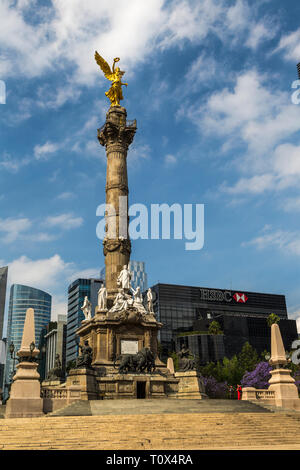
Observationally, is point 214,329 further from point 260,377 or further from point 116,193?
point 116,193

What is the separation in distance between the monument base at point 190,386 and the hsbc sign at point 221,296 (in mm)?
84943

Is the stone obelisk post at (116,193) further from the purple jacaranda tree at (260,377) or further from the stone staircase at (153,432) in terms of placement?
Answer: the purple jacaranda tree at (260,377)

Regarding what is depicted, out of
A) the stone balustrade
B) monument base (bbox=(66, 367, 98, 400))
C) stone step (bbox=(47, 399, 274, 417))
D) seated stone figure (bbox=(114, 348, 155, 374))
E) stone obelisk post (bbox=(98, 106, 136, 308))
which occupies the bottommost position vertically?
stone step (bbox=(47, 399, 274, 417))

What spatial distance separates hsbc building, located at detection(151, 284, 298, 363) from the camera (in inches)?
3447

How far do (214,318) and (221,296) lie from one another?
57.1 feet

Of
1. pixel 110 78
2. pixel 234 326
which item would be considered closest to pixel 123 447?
pixel 110 78

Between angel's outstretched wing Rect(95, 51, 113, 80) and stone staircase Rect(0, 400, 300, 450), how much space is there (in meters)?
31.7

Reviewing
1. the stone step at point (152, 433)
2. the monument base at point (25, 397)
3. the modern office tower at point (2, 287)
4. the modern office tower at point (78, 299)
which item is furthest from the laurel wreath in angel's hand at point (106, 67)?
the modern office tower at point (2, 287)

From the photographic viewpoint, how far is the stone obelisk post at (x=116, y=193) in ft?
121

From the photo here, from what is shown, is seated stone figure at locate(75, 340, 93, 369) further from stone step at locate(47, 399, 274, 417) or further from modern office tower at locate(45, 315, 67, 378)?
modern office tower at locate(45, 315, 67, 378)

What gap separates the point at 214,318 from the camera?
327ft

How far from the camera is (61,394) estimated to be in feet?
78.4

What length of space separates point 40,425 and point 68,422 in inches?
50.9

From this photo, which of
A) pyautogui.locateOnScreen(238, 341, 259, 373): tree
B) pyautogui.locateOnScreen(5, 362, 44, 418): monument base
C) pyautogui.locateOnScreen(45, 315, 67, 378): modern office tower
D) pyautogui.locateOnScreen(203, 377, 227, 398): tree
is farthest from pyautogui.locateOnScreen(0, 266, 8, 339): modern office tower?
pyautogui.locateOnScreen(5, 362, 44, 418): monument base
